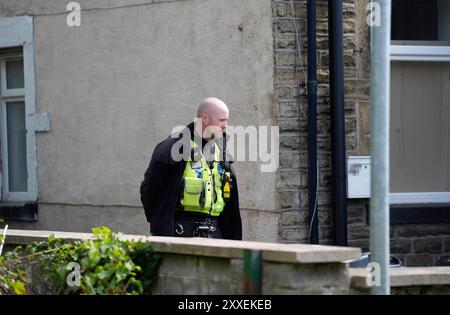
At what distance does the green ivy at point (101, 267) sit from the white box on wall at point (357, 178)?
114 inches

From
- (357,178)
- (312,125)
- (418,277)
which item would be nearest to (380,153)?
(418,277)

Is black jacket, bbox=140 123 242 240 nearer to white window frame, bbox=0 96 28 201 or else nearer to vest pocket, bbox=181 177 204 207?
vest pocket, bbox=181 177 204 207

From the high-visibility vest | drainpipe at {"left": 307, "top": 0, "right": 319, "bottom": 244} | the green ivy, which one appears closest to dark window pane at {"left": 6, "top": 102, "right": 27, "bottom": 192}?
drainpipe at {"left": 307, "top": 0, "right": 319, "bottom": 244}

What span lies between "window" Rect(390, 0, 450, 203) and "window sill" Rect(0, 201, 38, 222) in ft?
12.2

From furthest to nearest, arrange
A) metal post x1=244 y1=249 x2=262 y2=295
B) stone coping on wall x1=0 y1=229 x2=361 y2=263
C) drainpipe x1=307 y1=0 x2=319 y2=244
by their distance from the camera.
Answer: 1. drainpipe x1=307 y1=0 x2=319 y2=244
2. metal post x1=244 y1=249 x2=262 y2=295
3. stone coping on wall x1=0 y1=229 x2=361 y2=263

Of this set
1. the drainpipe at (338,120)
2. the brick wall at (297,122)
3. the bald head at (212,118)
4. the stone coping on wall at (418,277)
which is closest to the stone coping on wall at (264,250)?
the stone coping on wall at (418,277)

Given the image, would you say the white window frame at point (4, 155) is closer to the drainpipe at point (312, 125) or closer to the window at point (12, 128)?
the window at point (12, 128)

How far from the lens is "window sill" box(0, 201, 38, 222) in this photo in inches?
385

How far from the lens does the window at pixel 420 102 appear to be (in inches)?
340

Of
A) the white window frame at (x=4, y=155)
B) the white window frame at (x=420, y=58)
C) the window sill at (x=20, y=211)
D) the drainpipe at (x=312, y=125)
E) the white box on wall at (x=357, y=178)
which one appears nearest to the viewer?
the drainpipe at (x=312, y=125)

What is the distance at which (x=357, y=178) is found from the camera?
26.5 ft

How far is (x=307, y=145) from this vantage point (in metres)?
8.05

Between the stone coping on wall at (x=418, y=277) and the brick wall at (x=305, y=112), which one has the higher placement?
the brick wall at (x=305, y=112)

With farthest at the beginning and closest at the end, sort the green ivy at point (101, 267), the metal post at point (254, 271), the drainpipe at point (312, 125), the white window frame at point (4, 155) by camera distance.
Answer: the white window frame at point (4, 155)
the drainpipe at point (312, 125)
the green ivy at point (101, 267)
the metal post at point (254, 271)
